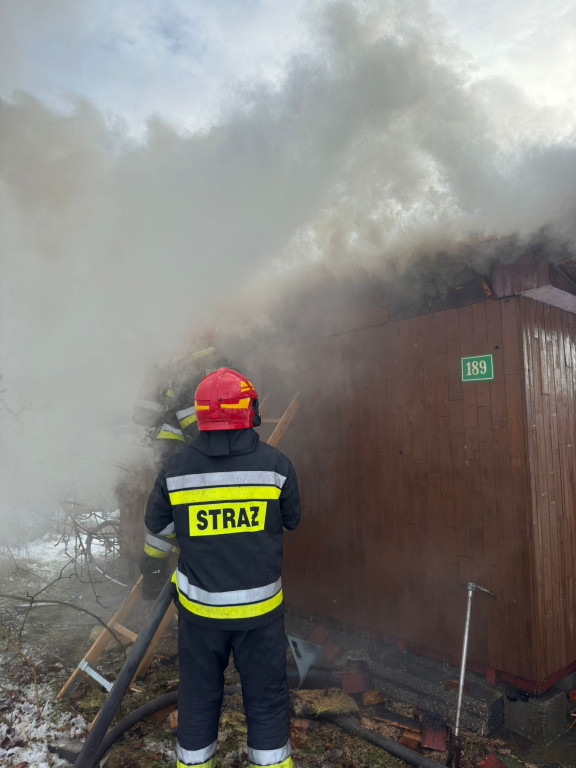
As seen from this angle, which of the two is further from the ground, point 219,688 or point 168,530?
point 168,530

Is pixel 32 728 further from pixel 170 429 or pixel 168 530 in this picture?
pixel 170 429

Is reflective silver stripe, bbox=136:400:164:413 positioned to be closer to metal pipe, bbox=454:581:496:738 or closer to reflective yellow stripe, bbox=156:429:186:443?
reflective yellow stripe, bbox=156:429:186:443

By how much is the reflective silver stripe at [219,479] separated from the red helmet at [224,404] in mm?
275

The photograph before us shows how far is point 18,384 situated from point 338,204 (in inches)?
197

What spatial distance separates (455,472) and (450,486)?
141mm

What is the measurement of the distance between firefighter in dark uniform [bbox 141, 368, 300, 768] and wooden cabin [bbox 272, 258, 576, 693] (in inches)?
83.5

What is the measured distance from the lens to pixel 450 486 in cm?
424

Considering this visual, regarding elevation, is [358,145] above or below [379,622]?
above

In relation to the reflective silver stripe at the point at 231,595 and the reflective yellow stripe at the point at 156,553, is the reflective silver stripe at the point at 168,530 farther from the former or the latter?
the reflective yellow stripe at the point at 156,553

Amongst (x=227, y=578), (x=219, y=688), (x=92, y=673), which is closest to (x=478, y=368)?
(x=227, y=578)

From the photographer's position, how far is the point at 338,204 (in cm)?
452

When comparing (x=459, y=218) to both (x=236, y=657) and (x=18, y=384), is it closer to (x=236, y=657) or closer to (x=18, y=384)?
(x=236, y=657)

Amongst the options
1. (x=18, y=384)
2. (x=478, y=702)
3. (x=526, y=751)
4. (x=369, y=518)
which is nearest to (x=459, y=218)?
(x=369, y=518)

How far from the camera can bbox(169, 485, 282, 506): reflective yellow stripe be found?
2.63m
